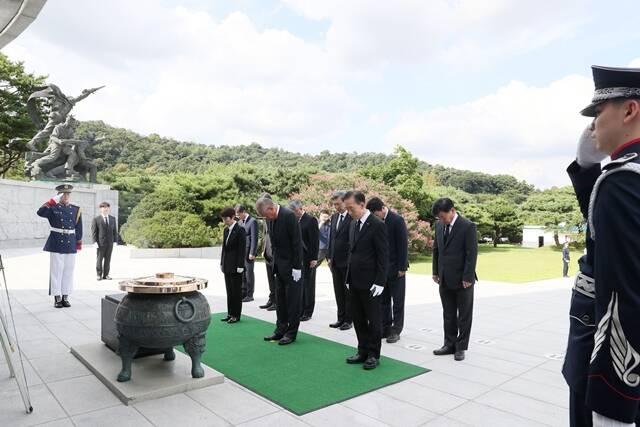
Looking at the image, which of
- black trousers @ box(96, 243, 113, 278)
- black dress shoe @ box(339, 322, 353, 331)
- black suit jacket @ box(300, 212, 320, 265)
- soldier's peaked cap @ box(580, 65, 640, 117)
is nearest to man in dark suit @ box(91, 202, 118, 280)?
black trousers @ box(96, 243, 113, 278)

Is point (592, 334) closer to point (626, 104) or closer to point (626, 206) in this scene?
point (626, 206)

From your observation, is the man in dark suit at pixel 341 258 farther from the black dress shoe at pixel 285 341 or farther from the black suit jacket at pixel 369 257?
the black suit jacket at pixel 369 257

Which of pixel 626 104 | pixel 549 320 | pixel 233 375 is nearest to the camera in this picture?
pixel 626 104

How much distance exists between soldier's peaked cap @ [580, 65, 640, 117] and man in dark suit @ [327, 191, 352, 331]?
4042 mm

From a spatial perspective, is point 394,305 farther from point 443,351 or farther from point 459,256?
point 459,256

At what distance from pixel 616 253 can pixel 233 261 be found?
5.53 meters

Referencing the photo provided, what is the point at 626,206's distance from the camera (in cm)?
128

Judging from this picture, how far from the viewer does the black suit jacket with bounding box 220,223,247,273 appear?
20.8 ft

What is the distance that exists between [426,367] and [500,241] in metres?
36.2

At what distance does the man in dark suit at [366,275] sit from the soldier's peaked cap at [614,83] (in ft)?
10.2

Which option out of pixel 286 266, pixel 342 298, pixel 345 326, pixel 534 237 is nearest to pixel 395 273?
pixel 342 298

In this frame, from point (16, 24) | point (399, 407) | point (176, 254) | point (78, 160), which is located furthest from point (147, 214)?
point (399, 407)

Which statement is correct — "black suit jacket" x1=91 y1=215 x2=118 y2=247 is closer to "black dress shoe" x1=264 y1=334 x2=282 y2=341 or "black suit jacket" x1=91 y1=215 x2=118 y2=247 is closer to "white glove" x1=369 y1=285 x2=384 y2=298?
"black dress shoe" x1=264 y1=334 x2=282 y2=341

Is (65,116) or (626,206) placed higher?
(65,116)
